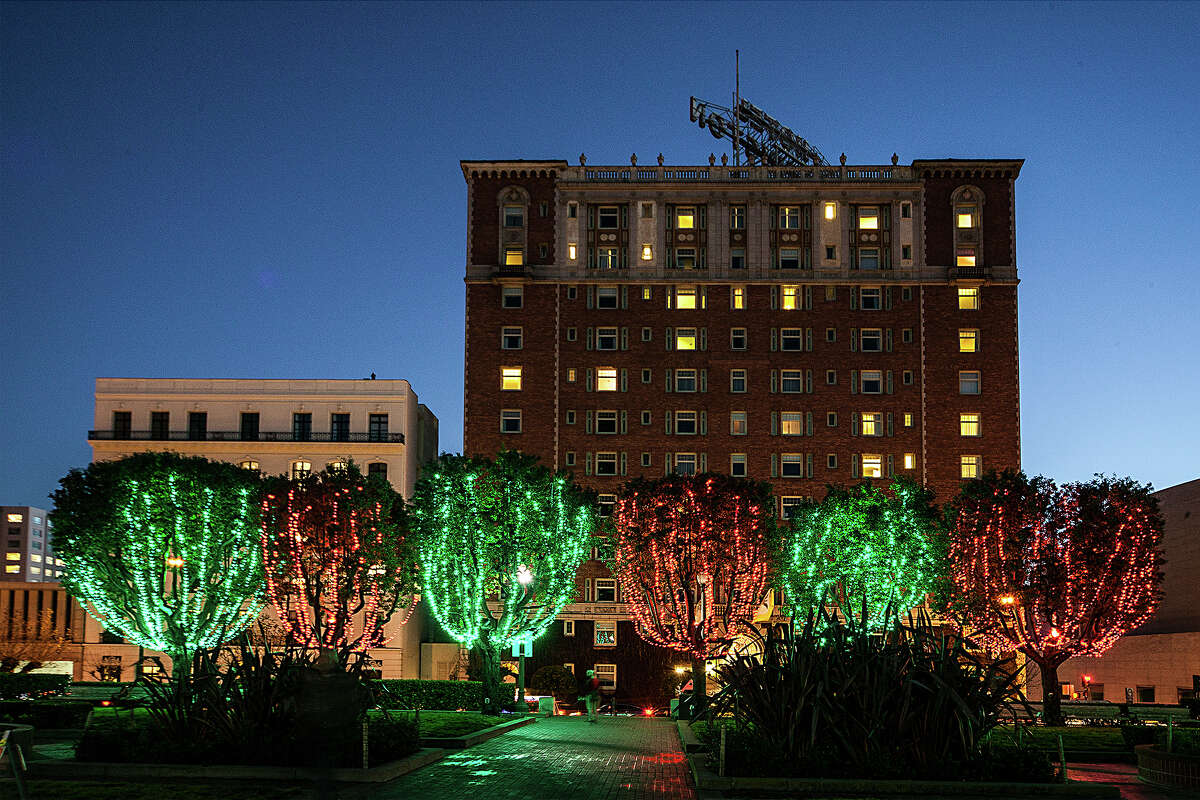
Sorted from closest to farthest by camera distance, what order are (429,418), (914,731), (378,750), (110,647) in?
1. (914,731)
2. (378,750)
3. (110,647)
4. (429,418)

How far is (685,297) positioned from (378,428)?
21.6 meters

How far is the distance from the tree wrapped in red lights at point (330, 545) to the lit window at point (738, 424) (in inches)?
1205

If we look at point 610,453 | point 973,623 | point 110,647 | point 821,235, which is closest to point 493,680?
point 973,623

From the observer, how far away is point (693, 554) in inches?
2149

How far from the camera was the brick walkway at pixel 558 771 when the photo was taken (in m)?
21.0

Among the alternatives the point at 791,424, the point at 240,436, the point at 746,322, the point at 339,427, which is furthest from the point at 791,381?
the point at 240,436

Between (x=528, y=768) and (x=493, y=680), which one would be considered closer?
(x=528, y=768)

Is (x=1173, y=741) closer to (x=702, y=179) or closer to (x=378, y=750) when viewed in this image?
(x=378, y=750)

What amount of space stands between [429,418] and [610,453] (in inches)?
613

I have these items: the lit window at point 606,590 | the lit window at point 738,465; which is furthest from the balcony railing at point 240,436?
the lit window at point 738,465

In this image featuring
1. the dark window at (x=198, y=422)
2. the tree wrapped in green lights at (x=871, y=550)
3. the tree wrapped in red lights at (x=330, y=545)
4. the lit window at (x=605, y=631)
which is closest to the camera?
the tree wrapped in red lights at (x=330, y=545)

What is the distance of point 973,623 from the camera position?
170 feet

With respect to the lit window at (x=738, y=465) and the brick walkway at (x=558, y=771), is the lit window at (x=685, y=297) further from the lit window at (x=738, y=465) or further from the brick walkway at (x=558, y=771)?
the brick walkway at (x=558, y=771)

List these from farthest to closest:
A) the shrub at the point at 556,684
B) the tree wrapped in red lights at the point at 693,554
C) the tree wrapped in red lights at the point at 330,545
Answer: the shrub at the point at 556,684
the tree wrapped in red lights at the point at 693,554
the tree wrapped in red lights at the point at 330,545
